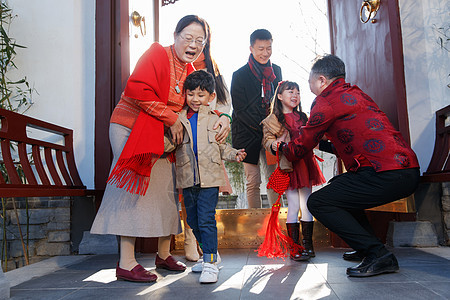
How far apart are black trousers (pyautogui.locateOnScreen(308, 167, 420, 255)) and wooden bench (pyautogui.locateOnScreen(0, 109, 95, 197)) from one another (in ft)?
5.08

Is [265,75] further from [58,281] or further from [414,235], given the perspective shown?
[58,281]

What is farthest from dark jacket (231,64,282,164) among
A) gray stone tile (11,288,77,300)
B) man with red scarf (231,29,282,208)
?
gray stone tile (11,288,77,300)

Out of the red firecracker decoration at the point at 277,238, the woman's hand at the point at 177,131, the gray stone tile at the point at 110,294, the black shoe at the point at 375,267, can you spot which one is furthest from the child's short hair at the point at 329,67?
the gray stone tile at the point at 110,294

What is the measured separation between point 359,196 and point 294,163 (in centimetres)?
67

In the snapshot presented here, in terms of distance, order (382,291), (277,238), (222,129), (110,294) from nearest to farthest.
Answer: (382,291), (110,294), (222,129), (277,238)

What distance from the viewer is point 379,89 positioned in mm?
2936

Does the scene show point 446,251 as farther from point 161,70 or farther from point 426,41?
point 161,70

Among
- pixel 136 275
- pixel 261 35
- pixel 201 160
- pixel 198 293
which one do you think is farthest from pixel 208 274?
pixel 261 35

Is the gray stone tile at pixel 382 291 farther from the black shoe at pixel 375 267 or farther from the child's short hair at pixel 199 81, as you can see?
the child's short hair at pixel 199 81

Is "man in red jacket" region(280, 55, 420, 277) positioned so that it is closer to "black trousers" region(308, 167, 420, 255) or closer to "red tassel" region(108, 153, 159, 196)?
"black trousers" region(308, 167, 420, 255)

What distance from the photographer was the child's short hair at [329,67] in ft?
6.88

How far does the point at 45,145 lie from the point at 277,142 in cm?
156

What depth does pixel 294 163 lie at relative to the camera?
2514mm

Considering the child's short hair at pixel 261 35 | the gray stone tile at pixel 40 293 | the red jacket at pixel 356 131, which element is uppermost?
the child's short hair at pixel 261 35
